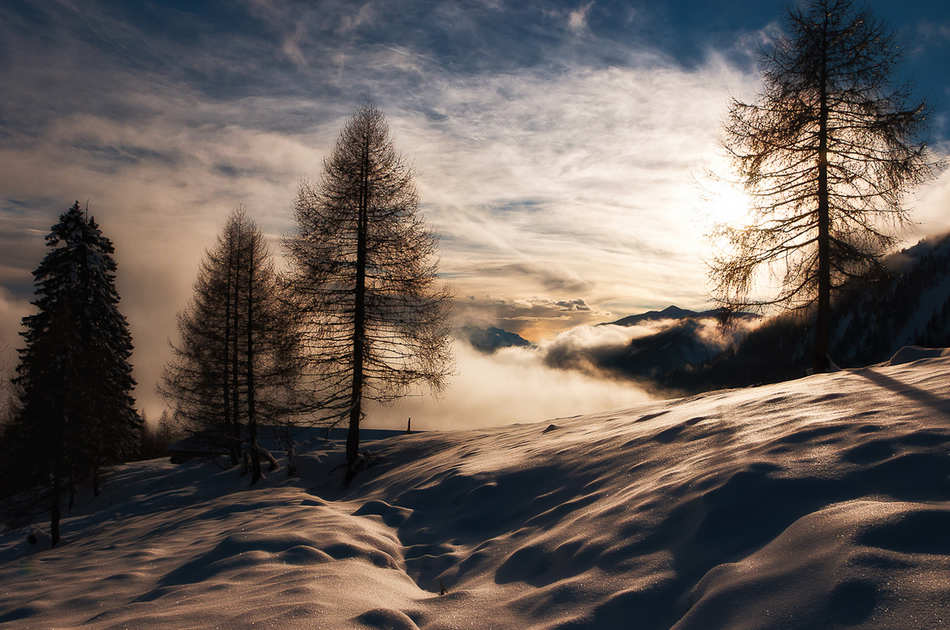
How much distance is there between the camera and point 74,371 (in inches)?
641

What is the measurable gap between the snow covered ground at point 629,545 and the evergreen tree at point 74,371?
10.6 metres

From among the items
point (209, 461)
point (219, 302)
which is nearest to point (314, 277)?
point (219, 302)

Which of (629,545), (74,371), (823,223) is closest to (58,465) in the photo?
(74,371)

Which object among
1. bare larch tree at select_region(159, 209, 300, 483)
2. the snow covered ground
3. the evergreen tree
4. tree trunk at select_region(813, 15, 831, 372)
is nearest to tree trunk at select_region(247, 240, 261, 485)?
bare larch tree at select_region(159, 209, 300, 483)

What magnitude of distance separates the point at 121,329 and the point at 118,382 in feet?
9.89

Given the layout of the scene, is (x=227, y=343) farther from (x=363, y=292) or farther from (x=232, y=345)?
(x=363, y=292)

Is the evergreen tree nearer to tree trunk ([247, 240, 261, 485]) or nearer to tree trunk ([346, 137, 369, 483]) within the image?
tree trunk ([247, 240, 261, 485])

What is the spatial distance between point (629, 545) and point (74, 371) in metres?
19.4

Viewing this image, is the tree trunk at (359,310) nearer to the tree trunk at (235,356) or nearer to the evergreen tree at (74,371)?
the tree trunk at (235,356)

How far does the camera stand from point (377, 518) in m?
7.20

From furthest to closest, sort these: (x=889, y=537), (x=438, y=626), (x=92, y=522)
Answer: (x=92, y=522) < (x=438, y=626) < (x=889, y=537)

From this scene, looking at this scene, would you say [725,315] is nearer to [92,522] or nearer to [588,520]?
[588,520]

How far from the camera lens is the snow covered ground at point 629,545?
8.61 ft

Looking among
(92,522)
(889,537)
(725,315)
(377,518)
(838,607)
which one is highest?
(725,315)
